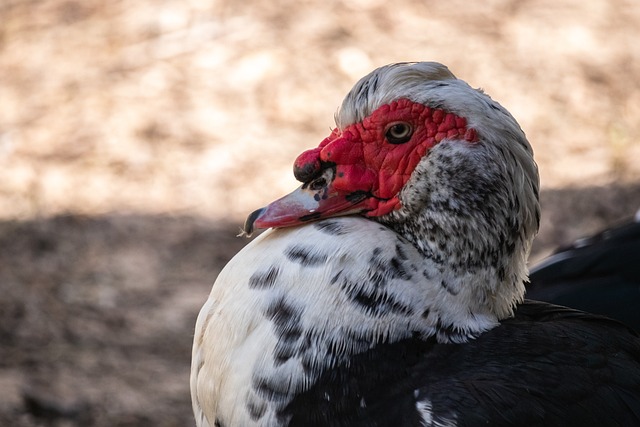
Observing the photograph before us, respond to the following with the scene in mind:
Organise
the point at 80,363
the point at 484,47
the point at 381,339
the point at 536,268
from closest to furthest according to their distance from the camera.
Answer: the point at 381,339
the point at 536,268
the point at 80,363
the point at 484,47

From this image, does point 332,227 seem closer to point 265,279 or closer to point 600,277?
point 265,279

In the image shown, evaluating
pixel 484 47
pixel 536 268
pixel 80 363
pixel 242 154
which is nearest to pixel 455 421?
pixel 536 268

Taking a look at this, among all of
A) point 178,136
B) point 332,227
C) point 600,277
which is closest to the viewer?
point 332,227

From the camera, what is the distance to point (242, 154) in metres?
5.06

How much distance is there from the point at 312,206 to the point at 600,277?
3.61 ft

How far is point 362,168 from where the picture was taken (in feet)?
7.77

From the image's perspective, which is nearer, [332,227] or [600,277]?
[332,227]

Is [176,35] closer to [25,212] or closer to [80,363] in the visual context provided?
[25,212]

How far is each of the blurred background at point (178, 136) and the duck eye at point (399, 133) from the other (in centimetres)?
184

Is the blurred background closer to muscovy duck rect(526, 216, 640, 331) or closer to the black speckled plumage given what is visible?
muscovy duck rect(526, 216, 640, 331)

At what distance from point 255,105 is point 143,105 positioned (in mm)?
623

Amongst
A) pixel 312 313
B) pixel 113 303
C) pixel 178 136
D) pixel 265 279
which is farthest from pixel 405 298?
pixel 178 136

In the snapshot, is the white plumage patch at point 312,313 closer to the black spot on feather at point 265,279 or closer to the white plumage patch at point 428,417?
the black spot on feather at point 265,279

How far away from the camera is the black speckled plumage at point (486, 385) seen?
6.75 feet
